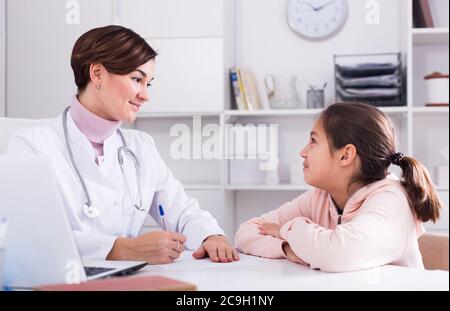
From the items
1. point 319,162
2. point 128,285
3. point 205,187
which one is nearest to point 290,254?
point 319,162

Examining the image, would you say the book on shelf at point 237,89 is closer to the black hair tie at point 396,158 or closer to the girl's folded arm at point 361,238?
the black hair tie at point 396,158

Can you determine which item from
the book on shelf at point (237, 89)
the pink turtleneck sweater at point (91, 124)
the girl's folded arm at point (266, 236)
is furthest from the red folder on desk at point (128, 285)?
the book on shelf at point (237, 89)

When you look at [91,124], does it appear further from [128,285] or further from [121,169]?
[128,285]

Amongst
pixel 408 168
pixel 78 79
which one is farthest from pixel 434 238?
pixel 78 79

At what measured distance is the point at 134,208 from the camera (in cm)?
130

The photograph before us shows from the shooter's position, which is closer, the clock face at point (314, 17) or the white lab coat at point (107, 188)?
the white lab coat at point (107, 188)

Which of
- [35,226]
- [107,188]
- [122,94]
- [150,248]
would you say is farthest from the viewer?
[122,94]

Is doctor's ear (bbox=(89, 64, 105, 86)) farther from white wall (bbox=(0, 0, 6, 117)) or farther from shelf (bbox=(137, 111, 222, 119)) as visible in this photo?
white wall (bbox=(0, 0, 6, 117))

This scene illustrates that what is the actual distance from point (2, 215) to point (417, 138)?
218cm

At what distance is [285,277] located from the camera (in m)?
0.89

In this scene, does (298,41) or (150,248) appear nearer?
(150,248)

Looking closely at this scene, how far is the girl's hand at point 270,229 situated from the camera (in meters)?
1.12

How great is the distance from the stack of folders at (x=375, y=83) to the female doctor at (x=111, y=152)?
4.10 feet

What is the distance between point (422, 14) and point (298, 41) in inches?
21.4
